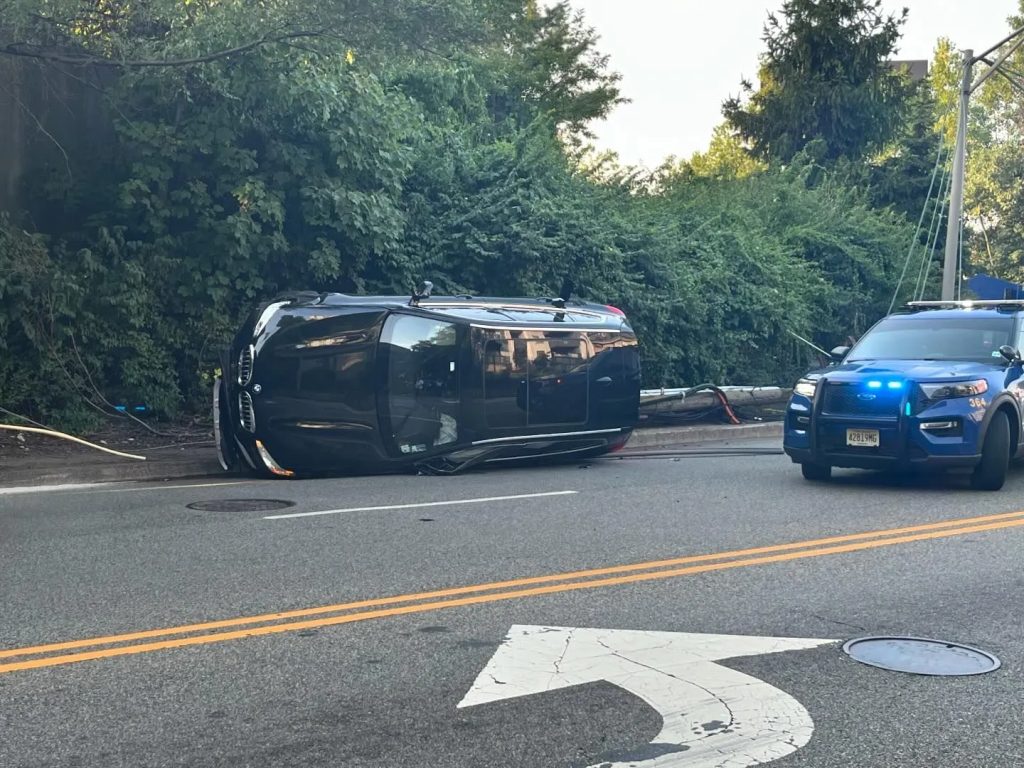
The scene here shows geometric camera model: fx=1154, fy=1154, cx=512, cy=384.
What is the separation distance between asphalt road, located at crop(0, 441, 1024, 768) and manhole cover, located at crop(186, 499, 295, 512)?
177 mm

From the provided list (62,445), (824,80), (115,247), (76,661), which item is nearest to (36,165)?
(115,247)

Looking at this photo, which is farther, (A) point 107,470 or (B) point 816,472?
(A) point 107,470

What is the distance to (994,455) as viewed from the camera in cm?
1138

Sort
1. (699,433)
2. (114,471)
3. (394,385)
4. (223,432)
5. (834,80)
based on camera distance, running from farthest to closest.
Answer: (834,80) < (699,433) < (114,471) < (223,432) < (394,385)

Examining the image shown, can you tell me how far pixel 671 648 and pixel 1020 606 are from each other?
238 centimetres

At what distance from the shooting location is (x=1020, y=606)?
663cm

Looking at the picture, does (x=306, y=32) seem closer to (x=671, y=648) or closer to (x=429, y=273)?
(x=429, y=273)

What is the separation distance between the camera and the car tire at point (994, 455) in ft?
37.2

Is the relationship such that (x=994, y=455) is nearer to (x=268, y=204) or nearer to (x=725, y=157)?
(x=268, y=204)

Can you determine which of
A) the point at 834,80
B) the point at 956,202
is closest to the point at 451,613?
the point at 956,202

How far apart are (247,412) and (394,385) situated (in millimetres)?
1623

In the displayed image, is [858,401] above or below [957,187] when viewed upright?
below

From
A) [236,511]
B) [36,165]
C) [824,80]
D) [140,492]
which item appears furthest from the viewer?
[824,80]

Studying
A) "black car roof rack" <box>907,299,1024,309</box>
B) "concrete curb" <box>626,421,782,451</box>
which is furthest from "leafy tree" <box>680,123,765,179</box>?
"black car roof rack" <box>907,299,1024,309</box>
